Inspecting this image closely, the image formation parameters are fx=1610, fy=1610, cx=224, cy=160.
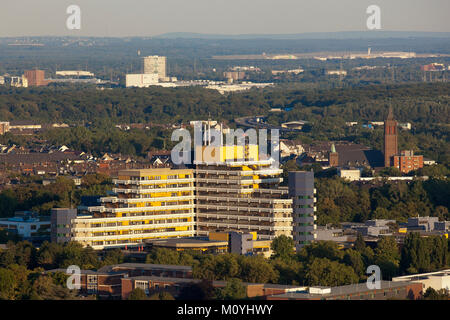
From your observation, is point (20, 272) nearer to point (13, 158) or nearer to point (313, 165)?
point (313, 165)

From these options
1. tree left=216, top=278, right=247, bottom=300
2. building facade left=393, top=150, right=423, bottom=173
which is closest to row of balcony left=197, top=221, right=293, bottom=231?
tree left=216, top=278, right=247, bottom=300

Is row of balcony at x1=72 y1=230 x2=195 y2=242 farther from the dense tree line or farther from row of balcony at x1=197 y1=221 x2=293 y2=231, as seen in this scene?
the dense tree line

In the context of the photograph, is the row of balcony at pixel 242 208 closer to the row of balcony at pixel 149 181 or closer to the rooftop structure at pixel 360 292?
the row of balcony at pixel 149 181

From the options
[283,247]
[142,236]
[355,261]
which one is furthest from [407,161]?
[355,261]

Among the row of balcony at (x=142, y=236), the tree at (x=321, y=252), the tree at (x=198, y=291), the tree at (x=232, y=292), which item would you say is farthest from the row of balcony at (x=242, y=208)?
the tree at (x=232, y=292)

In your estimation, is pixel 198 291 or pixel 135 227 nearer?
pixel 198 291

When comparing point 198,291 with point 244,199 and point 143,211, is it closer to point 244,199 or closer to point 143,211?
point 244,199

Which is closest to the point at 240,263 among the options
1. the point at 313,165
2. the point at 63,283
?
the point at 63,283
